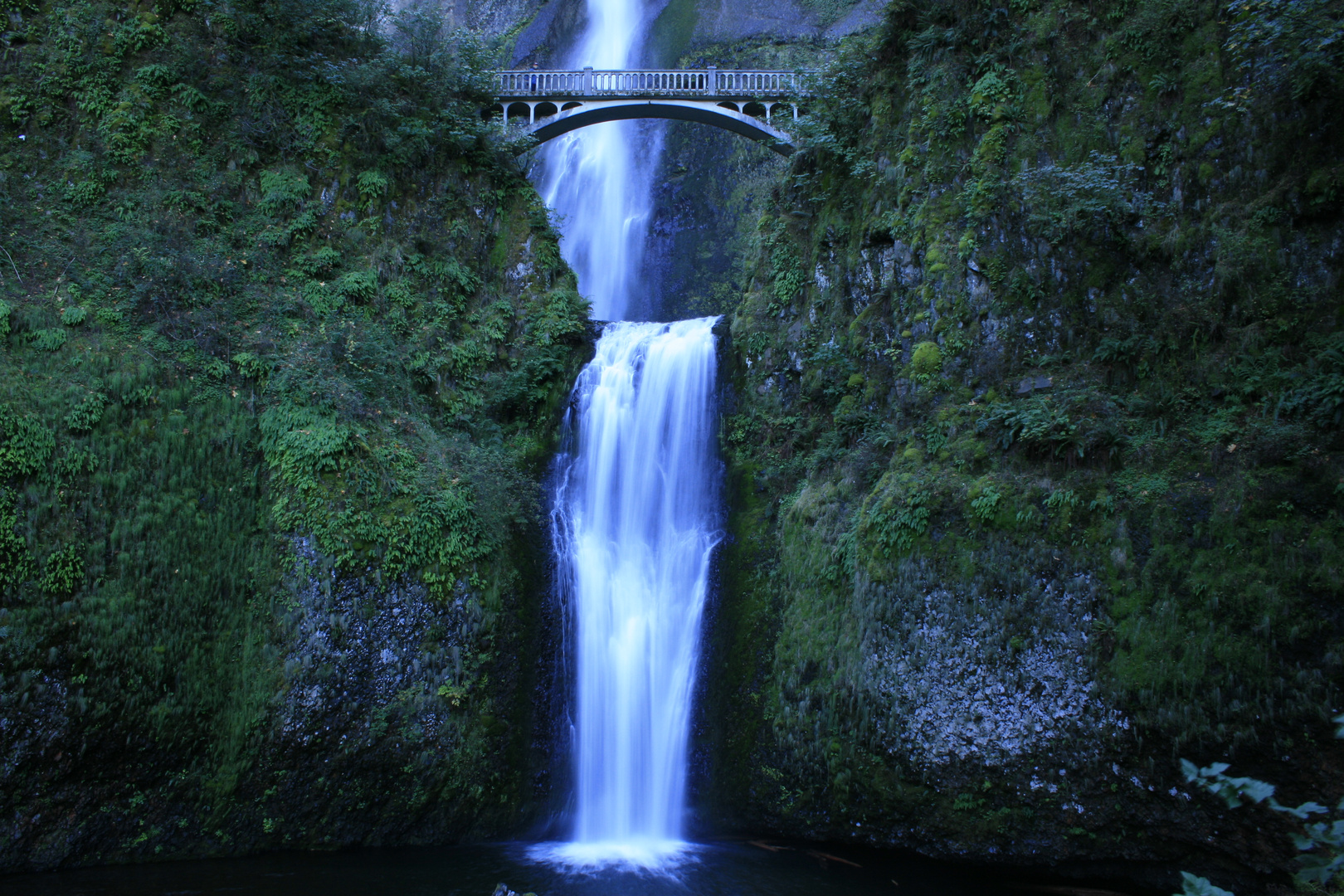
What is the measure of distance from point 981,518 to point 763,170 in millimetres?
19094

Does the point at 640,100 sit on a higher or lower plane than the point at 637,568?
higher

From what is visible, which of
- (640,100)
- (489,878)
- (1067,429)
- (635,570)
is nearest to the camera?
(489,878)

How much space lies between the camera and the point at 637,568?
11898 mm

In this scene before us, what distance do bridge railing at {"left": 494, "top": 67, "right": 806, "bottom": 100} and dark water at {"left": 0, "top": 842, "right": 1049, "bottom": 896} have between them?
15.9m

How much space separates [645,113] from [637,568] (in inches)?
489

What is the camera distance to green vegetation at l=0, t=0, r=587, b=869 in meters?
8.82

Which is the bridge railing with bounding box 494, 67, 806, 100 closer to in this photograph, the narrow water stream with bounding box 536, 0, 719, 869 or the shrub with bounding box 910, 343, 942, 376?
the narrow water stream with bounding box 536, 0, 719, 869

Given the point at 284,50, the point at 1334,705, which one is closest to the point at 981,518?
the point at 1334,705

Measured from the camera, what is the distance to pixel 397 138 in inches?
561

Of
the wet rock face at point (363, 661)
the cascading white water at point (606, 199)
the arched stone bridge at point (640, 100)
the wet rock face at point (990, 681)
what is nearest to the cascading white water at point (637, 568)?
the wet rock face at point (363, 661)

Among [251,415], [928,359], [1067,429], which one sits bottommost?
[251,415]

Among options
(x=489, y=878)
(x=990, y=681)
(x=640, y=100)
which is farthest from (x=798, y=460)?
(x=640, y=100)

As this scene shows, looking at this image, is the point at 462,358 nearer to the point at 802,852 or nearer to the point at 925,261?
the point at 925,261

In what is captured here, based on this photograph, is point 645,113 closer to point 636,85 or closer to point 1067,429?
point 636,85
